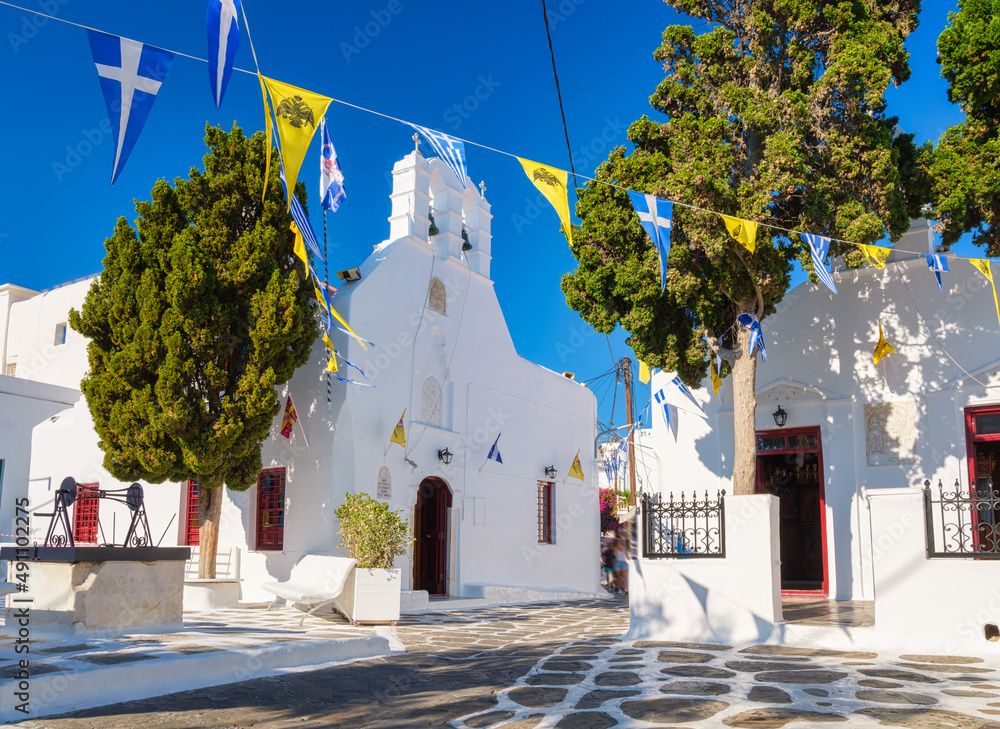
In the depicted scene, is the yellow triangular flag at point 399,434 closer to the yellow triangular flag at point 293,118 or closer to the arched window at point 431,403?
the arched window at point 431,403

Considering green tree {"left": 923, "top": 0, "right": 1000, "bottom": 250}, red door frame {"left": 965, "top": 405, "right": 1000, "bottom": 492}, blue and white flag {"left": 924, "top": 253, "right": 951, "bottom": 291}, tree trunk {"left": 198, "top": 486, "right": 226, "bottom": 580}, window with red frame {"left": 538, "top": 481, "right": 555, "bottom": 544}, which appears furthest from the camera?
window with red frame {"left": 538, "top": 481, "right": 555, "bottom": 544}

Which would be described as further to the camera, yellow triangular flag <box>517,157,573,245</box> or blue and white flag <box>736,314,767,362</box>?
blue and white flag <box>736,314,767,362</box>

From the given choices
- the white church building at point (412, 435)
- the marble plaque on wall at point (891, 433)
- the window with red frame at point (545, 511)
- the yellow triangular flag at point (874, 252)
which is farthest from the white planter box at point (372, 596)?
the window with red frame at point (545, 511)

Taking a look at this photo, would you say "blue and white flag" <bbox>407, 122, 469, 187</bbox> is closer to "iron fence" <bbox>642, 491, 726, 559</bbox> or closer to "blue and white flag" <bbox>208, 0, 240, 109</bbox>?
"blue and white flag" <bbox>208, 0, 240, 109</bbox>

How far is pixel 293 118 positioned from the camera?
6.40 meters

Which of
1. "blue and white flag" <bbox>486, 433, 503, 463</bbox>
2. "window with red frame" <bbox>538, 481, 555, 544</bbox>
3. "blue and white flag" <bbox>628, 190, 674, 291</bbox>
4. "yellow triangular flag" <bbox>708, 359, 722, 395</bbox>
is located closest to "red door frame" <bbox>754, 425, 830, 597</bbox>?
"yellow triangular flag" <bbox>708, 359, 722, 395</bbox>

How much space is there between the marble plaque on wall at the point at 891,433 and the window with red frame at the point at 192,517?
11.0m

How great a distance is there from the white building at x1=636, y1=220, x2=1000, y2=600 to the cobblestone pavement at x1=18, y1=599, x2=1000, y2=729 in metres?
4.05

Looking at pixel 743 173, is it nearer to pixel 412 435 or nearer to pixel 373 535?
pixel 373 535

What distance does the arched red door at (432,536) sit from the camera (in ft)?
48.8

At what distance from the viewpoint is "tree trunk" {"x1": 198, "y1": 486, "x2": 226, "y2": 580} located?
1198 centimetres

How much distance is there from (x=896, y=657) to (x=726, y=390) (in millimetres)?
5408

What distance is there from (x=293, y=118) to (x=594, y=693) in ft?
16.0

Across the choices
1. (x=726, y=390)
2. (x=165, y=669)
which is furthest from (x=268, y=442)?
(x=165, y=669)
